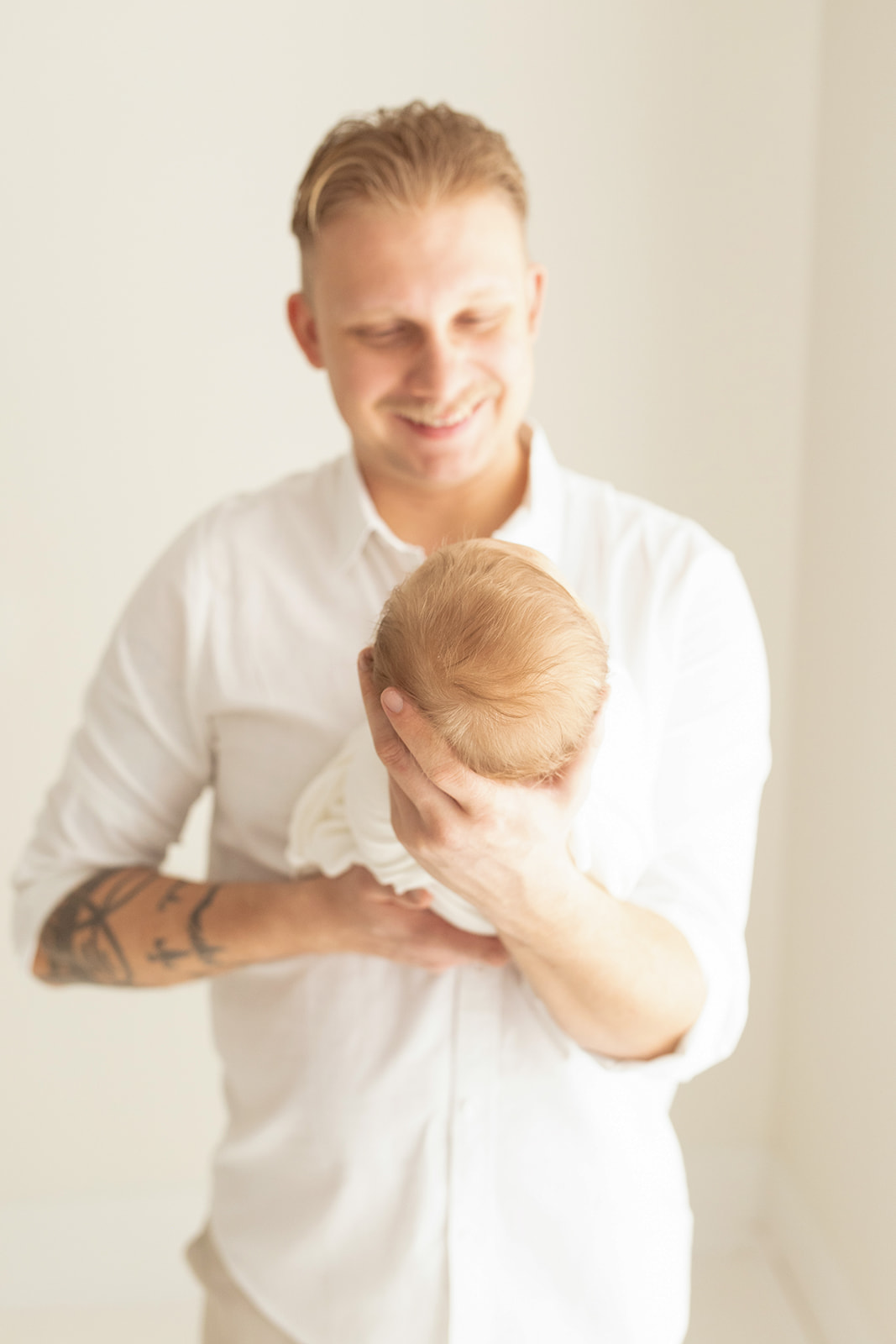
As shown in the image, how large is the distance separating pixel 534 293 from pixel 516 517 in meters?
0.30

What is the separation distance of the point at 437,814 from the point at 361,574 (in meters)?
0.46

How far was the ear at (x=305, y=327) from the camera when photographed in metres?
1.37

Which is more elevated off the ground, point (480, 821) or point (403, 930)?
point (480, 821)

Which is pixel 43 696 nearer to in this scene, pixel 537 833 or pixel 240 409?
pixel 240 409

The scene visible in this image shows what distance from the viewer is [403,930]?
1170 mm

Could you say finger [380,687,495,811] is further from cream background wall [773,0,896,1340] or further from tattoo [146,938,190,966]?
cream background wall [773,0,896,1340]

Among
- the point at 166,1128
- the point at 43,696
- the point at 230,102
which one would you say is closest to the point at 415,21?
the point at 230,102

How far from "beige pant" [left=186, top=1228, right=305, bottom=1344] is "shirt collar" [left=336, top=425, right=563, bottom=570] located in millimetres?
832

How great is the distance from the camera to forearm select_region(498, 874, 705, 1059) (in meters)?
1.03

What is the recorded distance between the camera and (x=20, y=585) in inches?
93.9

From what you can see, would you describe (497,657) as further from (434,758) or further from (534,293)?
(534,293)

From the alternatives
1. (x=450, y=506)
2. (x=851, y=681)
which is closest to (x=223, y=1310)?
(x=450, y=506)

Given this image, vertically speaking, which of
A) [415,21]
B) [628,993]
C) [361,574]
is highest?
[415,21]

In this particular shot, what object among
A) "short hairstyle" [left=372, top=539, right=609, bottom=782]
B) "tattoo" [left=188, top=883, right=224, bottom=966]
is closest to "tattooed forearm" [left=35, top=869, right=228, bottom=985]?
"tattoo" [left=188, top=883, right=224, bottom=966]
